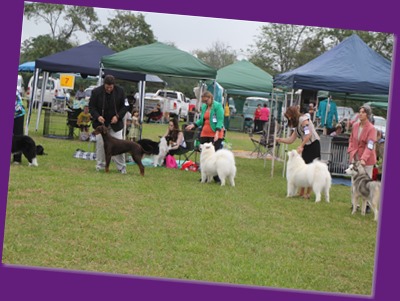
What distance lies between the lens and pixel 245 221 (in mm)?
8312

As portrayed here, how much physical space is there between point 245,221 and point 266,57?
2690 centimetres

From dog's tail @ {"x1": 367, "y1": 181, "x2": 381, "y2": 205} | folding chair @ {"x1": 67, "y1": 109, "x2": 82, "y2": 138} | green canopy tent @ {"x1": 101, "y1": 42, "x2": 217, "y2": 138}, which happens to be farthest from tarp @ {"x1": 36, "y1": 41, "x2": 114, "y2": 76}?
dog's tail @ {"x1": 367, "y1": 181, "x2": 381, "y2": 205}

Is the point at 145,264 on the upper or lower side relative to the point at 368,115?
lower

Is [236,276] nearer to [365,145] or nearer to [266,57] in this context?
[365,145]

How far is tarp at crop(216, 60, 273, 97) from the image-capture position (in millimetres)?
22703

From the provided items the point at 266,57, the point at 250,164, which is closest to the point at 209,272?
the point at 250,164

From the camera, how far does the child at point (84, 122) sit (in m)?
18.4

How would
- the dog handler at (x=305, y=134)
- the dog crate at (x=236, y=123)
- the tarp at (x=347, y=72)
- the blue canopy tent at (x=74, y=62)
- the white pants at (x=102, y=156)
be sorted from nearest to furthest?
the dog handler at (x=305, y=134)
the white pants at (x=102, y=156)
the tarp at (x=347, y=72)
the blue canopy tent at (x=74, y=62)
the dog crate at (x=236, y=123)

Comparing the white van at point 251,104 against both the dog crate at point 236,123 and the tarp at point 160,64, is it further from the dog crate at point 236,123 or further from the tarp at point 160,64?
the tarp at point 160,64

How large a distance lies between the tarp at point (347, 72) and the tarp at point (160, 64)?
6.91 feet

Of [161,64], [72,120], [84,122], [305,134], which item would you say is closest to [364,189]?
[305,134]

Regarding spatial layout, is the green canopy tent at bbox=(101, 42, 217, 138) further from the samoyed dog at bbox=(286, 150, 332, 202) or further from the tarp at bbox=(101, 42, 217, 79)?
the samoyed dog at bbox=(286, 150, 332, 202)

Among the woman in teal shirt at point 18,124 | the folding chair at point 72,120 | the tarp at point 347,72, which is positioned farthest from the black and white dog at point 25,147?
the folding chair at point 72,120

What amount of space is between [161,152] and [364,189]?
5.99 m
